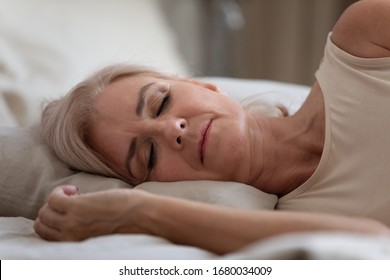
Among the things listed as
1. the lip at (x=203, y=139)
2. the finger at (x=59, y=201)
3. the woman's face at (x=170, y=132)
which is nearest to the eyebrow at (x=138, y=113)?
the woman's face at (x=170, y=132)

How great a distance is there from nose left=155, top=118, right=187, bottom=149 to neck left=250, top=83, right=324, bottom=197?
0.16 m

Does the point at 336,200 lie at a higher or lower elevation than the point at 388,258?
lower

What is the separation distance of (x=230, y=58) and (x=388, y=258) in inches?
100

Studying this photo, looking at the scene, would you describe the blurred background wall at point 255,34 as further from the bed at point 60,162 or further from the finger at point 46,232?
the finger at point 46,232

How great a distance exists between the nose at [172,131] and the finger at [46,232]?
0.29 m

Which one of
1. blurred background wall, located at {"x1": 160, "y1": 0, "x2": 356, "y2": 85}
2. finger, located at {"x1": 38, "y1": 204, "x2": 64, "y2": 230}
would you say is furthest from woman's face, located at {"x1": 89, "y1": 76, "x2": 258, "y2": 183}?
blurred background wall, located at {"x1": 160, "y1": 0, "x2": 356, "y2": 85}

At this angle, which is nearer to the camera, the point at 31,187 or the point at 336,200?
the point at 336,200

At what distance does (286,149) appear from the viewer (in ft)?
4.56

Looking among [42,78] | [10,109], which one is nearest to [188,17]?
[42,78]

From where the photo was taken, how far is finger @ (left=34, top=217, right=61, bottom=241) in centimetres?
111

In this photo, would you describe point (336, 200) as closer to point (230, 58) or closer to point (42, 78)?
point (42, 78)

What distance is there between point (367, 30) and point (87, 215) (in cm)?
71
